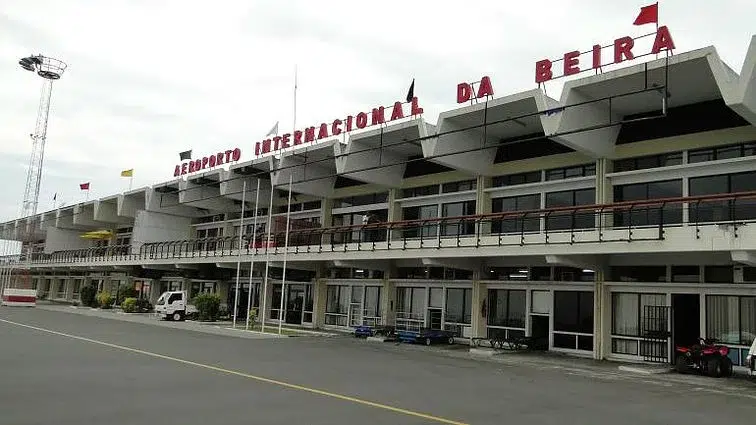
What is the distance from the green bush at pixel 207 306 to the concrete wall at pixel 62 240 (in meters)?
33.9

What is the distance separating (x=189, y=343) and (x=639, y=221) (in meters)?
15.4

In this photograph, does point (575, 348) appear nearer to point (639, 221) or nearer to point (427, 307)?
point (639, 221)

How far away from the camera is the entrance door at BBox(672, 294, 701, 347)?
19.6 meters

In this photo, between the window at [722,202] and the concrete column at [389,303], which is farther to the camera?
the concrete column at [389,303]

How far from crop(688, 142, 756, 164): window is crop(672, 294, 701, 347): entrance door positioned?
14.5ft

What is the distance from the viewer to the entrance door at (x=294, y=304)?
35.5 m

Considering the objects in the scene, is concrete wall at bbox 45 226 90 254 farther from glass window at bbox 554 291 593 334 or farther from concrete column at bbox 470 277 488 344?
glass window at bbox 554 291 593 334

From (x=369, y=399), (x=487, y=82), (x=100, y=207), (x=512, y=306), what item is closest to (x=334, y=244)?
(x=512, y=306)

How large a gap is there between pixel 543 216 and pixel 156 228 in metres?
32.6

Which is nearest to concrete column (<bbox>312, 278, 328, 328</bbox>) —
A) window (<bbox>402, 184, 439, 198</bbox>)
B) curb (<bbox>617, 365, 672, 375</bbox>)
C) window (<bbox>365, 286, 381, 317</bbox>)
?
window (<bbox>365, 286, 381, 317</bbox>)

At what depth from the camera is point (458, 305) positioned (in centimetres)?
2698

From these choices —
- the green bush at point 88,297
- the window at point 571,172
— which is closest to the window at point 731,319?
the window at point 571,172

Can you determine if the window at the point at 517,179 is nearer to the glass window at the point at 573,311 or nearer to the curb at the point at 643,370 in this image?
the glass window at the point at 573,311

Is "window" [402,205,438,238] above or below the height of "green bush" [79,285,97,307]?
above
